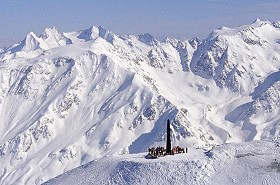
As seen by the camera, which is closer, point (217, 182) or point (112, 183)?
point (217, 182)

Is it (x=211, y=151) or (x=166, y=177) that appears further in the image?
(x=211, y=151)

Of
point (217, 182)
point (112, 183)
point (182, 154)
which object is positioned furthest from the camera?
point (182, 154)

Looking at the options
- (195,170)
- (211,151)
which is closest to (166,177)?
(195,170)

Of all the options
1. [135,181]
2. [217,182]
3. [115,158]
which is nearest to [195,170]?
[217,182]

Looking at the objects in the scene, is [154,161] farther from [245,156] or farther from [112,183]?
[245,156]

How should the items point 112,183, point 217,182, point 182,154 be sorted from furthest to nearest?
point 182,154
point 112,183
point 217,182

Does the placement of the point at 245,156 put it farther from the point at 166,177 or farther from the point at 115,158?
the point at 115,158
